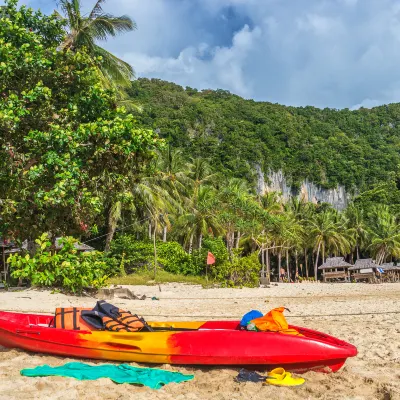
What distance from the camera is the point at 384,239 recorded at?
145 feet

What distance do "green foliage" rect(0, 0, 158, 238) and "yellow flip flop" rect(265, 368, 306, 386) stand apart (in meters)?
3.82

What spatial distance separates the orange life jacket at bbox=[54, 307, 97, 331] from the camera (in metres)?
5.94

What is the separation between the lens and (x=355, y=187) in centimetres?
7575

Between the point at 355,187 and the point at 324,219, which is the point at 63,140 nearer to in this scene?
the point at 324,219

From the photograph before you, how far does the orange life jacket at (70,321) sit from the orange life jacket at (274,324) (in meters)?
2.35

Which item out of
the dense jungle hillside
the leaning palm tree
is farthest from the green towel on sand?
the dense jungle hillside

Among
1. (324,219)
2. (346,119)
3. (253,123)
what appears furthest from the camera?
(346,119)

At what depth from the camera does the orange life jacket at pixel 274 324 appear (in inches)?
218

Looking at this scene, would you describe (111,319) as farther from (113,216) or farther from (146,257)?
(146,257)

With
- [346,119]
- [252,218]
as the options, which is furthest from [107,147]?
[346,119]

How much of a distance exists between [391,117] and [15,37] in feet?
360

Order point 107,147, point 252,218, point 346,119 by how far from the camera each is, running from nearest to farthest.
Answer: point 107,147
point 252,218
point 346,119

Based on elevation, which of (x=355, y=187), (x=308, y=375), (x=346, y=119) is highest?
(x=346, y=119)

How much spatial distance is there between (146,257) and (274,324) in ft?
70.3
